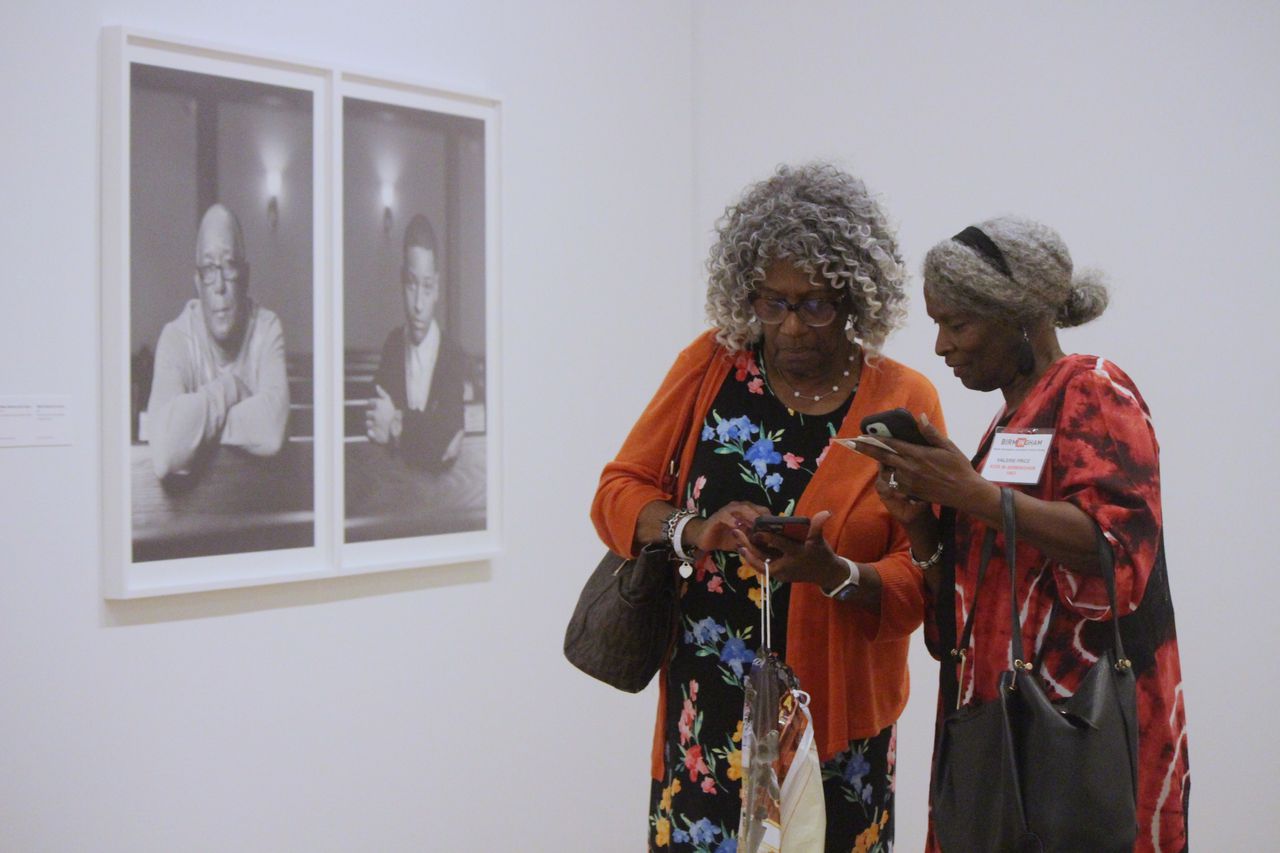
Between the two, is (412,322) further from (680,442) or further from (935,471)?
(935,471)

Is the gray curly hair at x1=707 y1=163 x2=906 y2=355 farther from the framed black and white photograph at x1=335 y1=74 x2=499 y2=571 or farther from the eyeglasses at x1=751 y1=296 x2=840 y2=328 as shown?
the framed black and white photograph at x1=335 y1=74 x2=499 y2=571

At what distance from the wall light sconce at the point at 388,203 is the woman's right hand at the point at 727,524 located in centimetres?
190

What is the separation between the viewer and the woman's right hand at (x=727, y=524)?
1.86m

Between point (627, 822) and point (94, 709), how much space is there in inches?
76.8

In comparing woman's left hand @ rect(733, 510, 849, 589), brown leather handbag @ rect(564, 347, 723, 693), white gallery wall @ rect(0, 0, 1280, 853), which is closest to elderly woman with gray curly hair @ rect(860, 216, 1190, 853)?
woman's left hand @ rect(733, 510, 849, 589)

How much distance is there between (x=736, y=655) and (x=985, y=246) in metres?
0.81

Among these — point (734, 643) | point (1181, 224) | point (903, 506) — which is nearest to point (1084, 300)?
point (903, 506)

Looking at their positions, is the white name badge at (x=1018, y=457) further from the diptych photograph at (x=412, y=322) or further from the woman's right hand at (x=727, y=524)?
the diptych photograph at (x=412, y=322)

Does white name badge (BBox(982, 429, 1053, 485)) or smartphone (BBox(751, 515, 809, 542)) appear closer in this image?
white name badge (BBox(982, 429, 1053, 485))

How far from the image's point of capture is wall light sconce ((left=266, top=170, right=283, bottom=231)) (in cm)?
316

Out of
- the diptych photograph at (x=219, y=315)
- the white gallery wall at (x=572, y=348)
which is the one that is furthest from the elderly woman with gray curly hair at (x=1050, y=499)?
the diptych photograph at (x=219, y=315)

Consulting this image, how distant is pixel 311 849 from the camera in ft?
11.0

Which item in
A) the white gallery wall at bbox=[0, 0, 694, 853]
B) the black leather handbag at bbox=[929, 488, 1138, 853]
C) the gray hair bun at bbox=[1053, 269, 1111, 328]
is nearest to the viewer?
the black leather handbag at bbox=[929, 488, 1138, 853]

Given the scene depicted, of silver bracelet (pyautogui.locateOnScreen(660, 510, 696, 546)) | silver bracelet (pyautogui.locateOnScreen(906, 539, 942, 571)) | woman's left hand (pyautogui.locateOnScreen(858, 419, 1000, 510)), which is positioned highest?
woman's left hand (pyautogui.locateOnScreen(858, 419, 1000, 510))
